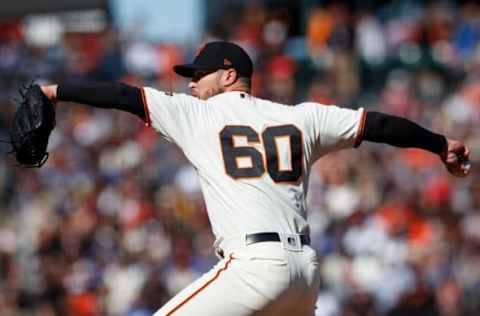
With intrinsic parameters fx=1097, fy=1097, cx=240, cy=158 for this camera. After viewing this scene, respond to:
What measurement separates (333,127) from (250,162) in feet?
1.62

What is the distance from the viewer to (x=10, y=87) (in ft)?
48.6

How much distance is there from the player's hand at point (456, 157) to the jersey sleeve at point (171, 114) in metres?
1.33

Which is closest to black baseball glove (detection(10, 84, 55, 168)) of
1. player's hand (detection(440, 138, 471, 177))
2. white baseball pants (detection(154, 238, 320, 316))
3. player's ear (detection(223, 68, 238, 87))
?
player's ear (detection(223, 68, 238, 87))

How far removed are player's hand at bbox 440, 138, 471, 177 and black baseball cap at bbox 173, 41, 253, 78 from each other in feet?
3.56

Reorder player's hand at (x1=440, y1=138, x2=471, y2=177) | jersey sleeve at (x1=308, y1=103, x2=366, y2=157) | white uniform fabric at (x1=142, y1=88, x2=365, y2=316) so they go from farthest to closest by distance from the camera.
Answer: player's hand at (x1=440, y1=138, x2=471, y2=177)
jersey sleeve at (x1=308, y1=103, x2=366, y2=157)
white uniform fabric at (x1=142, y1=88, x2=365, y2=316)

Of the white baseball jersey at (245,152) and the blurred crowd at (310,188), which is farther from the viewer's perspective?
the blurred crowd at (310,188)

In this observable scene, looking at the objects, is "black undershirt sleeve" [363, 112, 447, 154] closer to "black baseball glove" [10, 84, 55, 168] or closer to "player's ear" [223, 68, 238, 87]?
"player's ear" [223, 68, 238, 87]

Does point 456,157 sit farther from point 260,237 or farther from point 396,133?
point 260,237

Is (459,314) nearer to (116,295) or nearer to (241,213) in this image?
(116,295)

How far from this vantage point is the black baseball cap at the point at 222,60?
5.44 meters

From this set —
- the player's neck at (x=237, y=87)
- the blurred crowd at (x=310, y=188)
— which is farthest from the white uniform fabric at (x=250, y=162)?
the blurred crowd at (x=310, y=188)

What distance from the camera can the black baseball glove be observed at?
5207 millimetres

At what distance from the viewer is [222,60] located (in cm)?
544

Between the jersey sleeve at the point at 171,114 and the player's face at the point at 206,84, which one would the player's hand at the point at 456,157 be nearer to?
the player's face at the point at 206,84
